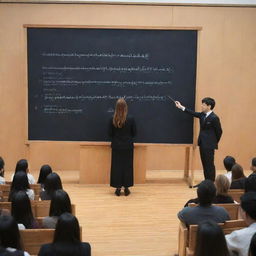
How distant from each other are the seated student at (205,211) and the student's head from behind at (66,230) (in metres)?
1.30

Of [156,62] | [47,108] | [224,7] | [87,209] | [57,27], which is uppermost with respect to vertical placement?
[224,7]

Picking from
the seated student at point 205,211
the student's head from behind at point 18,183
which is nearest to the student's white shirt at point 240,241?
the seated student at point 205,211

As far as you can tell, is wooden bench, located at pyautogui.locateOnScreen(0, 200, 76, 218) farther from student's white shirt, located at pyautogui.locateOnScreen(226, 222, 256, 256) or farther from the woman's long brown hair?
the woman's long brown hair

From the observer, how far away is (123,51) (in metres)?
7.34

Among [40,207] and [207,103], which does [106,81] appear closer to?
[207,103]

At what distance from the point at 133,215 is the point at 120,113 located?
164 cm

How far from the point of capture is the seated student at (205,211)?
405 centimetres

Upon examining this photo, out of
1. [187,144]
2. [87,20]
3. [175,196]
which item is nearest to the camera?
[175,196]

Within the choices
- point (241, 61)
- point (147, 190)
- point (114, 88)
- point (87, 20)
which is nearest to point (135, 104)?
point (114, 88)

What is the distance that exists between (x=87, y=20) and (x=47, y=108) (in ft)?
6.40

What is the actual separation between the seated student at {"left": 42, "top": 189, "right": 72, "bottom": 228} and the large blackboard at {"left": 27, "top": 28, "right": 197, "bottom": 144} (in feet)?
11.5

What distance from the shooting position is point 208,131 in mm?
7129

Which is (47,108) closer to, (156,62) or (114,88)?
(114,88)

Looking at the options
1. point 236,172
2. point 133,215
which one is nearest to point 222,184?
point 236,172
